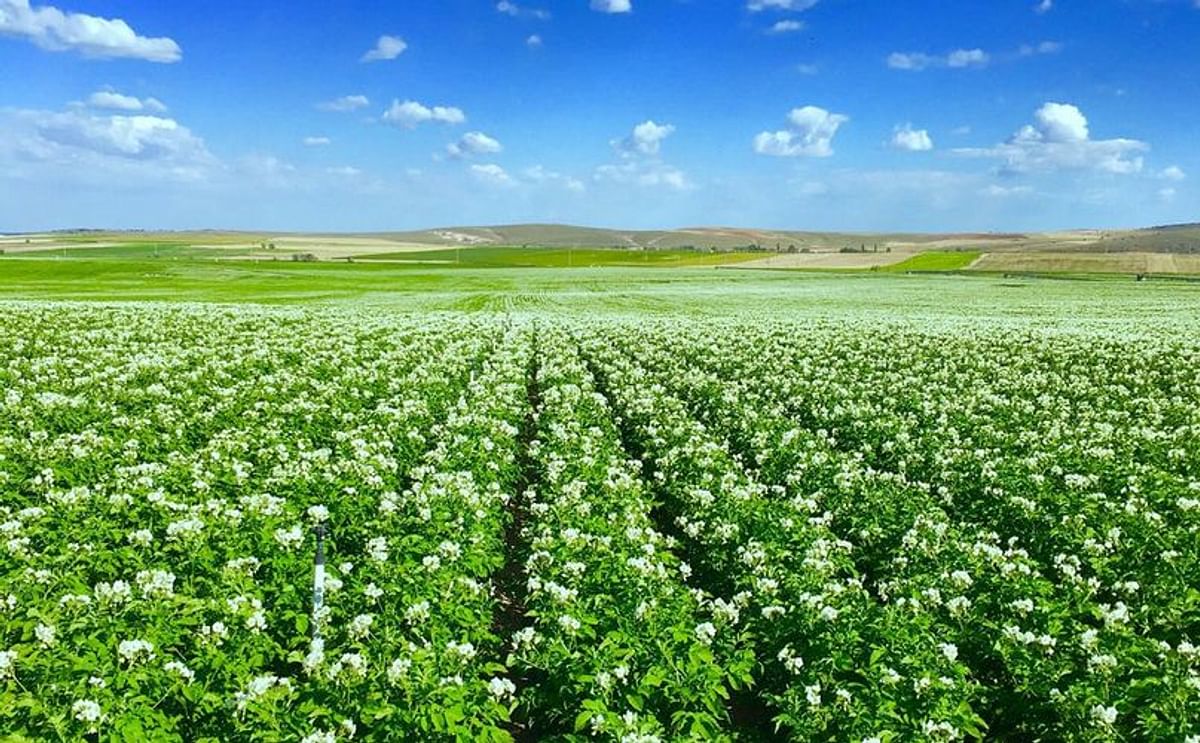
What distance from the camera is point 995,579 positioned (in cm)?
968

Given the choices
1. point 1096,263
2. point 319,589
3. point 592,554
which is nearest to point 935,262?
point 1096,263

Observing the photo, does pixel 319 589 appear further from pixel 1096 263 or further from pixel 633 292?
pixel 1096 263

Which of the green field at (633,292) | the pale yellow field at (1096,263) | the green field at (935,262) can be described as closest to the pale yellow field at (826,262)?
the green field at (935,262)

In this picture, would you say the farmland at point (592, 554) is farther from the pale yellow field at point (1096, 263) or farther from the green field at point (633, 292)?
the pale yellow field at point (1096, 263)

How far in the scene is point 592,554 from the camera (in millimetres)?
10289

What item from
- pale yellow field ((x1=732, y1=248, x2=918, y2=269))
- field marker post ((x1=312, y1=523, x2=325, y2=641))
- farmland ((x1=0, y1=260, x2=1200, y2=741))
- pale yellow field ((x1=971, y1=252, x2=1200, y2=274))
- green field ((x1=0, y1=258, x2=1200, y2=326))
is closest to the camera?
farmland ((x1=0, y1=260, x2=1200, y2=741))

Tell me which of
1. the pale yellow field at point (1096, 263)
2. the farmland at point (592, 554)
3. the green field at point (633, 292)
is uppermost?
the pale yellow field at point (1096, 263)

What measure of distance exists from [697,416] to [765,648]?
46.2ft

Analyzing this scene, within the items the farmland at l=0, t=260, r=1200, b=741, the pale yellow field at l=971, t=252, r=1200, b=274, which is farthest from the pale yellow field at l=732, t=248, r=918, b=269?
the farmland at l=0, t=260, r=1200, b=741

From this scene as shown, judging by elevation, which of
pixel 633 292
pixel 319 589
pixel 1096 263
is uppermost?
pixel 1096 263

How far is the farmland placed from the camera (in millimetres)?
6969

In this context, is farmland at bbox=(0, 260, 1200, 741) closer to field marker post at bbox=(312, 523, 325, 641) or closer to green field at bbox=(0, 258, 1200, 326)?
field marker post at bbox=(312, 523, 325, 641)

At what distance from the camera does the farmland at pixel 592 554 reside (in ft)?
22.9

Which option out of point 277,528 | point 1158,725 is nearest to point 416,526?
point 277,528
